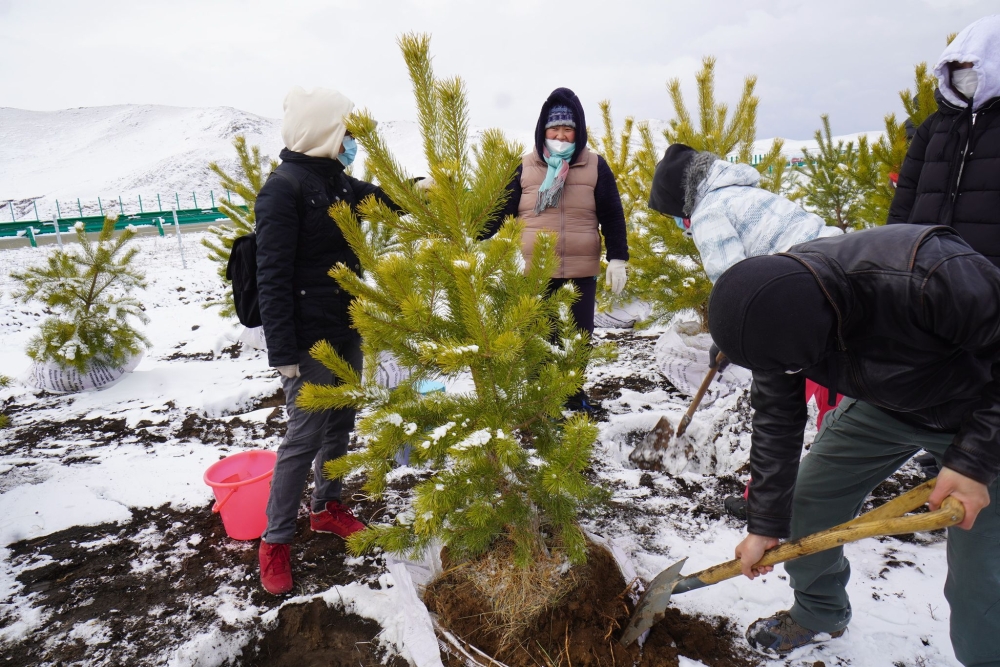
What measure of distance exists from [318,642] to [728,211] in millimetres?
2396

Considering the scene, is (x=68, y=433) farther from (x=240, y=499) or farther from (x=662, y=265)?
(x=662, y=265)

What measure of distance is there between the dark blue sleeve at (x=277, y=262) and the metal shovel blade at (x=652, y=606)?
153cm

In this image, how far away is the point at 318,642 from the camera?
5.97 feet

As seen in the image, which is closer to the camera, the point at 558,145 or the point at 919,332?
the point at 919,332

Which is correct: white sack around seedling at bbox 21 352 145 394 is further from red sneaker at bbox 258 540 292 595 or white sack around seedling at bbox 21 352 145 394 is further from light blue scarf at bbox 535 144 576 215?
light blue scarf at bbox 535 144 576 215

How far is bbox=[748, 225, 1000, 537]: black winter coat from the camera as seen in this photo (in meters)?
1.06

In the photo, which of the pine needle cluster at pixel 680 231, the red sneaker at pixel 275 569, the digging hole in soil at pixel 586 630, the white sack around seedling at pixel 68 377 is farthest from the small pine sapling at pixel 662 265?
the white sack around seedling at pixel 68 377

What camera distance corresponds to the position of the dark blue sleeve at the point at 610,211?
3.10 m

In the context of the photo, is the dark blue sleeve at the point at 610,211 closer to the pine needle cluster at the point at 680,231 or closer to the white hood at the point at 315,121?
the pine needle cluster at the point at 680,231

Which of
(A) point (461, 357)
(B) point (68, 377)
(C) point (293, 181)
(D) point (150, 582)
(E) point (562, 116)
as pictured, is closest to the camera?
(A) point (461, 357)

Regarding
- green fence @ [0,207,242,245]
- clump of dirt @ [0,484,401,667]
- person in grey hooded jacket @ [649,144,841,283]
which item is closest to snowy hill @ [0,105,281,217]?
green fence @ [0,207,242,245]

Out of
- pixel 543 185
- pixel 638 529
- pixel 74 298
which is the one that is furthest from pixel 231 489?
pixel 74 298

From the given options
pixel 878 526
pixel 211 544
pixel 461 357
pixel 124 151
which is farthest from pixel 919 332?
pixel 124 151

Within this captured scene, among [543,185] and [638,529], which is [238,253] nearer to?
[543,185]
